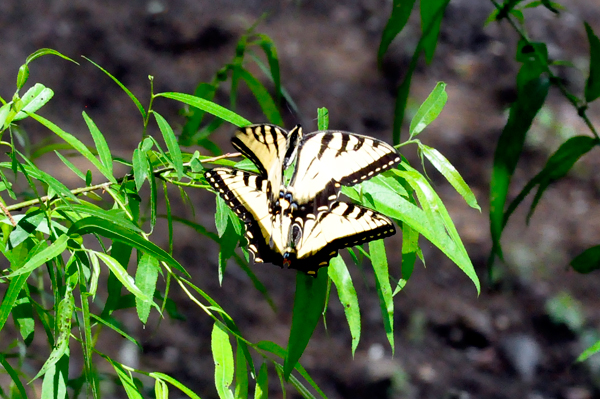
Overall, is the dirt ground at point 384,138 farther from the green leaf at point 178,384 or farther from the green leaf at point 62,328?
the green leaf at point 62,328

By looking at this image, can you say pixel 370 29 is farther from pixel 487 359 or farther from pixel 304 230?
pixel 304 230

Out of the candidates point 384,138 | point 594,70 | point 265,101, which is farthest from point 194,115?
point 384,138

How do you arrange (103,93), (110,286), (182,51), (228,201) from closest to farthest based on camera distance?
(228,201), (110,286), (103,93), (182,51)

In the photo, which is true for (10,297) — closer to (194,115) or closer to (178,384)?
(178,384)

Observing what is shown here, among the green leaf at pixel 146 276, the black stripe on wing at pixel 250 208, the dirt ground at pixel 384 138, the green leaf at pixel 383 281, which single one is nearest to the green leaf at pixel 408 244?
the green leaf at pixel 383 281

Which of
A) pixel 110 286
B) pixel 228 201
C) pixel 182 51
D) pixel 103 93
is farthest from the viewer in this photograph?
pixel 182 51

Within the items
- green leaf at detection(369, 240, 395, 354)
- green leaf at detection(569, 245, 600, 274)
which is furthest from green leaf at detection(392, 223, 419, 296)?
green leaf at detection(569, 245, 600, 274)

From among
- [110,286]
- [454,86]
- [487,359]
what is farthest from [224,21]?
[110,286]
